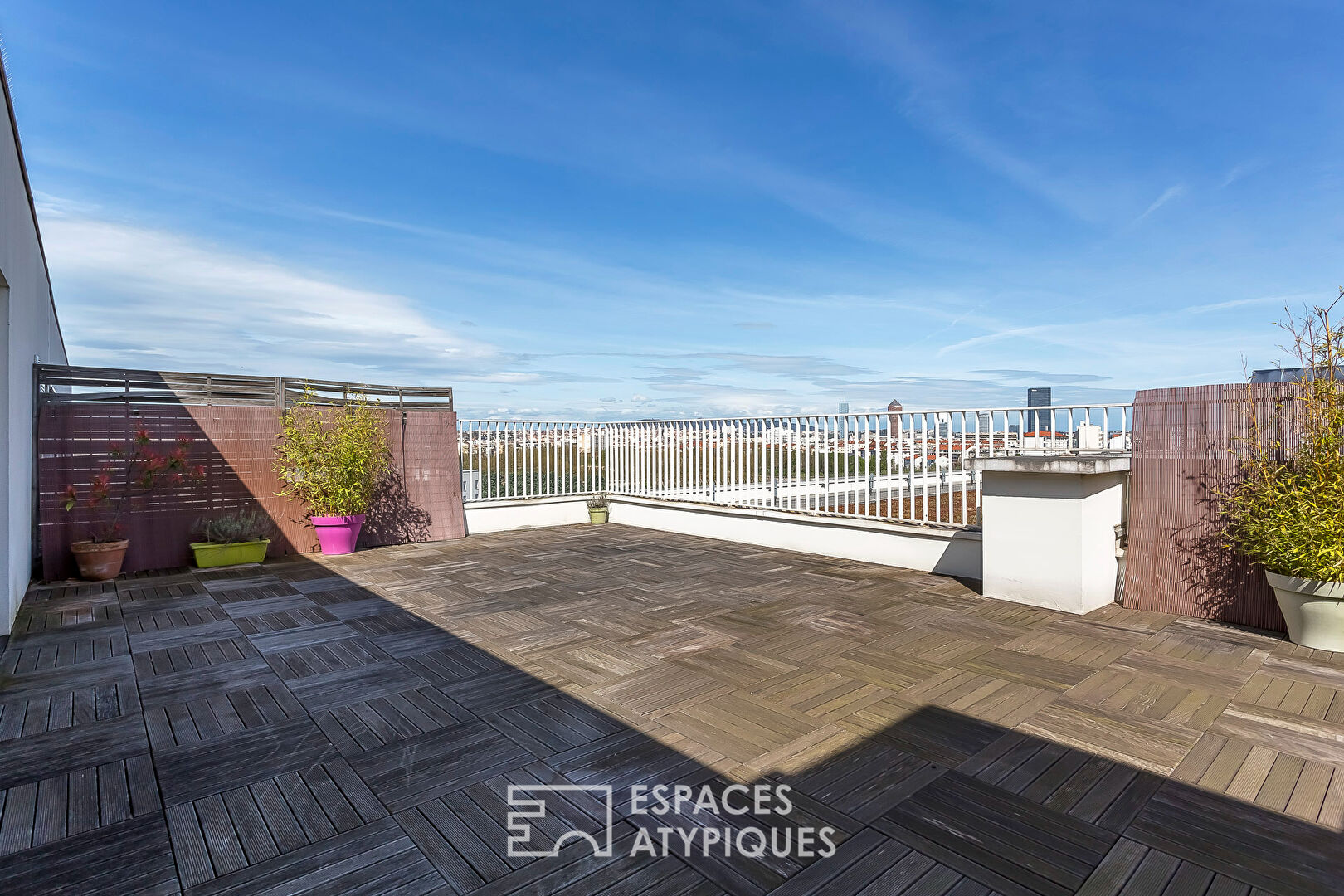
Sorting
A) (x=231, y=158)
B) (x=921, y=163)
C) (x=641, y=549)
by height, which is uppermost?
(x=921, y=163)

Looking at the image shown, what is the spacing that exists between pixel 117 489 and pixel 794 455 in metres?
6.27

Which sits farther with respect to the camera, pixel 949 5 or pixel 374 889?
pixel 949 5

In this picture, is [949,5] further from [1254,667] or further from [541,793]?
[541,793]

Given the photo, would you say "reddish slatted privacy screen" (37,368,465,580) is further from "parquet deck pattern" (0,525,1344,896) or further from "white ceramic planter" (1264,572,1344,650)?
"white ceramic planter" (1264,572,1344,650)

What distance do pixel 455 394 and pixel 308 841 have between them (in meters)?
6.52

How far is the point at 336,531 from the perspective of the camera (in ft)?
20.8

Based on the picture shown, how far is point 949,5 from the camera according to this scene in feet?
20.5

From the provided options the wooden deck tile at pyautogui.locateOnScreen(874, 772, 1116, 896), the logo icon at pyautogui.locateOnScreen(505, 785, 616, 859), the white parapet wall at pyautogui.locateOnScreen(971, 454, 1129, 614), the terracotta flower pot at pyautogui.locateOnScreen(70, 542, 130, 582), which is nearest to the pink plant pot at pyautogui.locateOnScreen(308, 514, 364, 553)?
the terracotta flower pot at pyautogui.locateOnScreen(70, 542, 130, 582)

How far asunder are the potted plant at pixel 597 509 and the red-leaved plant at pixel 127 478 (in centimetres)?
440

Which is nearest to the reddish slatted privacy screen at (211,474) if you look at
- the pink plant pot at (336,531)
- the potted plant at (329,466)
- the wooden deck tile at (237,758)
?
the potted plant at (329,466)

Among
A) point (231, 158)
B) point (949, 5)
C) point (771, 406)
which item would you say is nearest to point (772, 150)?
point (949, 5)

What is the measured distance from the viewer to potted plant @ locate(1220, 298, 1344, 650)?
3109mm

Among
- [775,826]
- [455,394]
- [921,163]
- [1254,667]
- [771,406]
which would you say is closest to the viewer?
[775,826]

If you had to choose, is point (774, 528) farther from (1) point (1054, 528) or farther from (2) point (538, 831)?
(2) point (538, 831)
